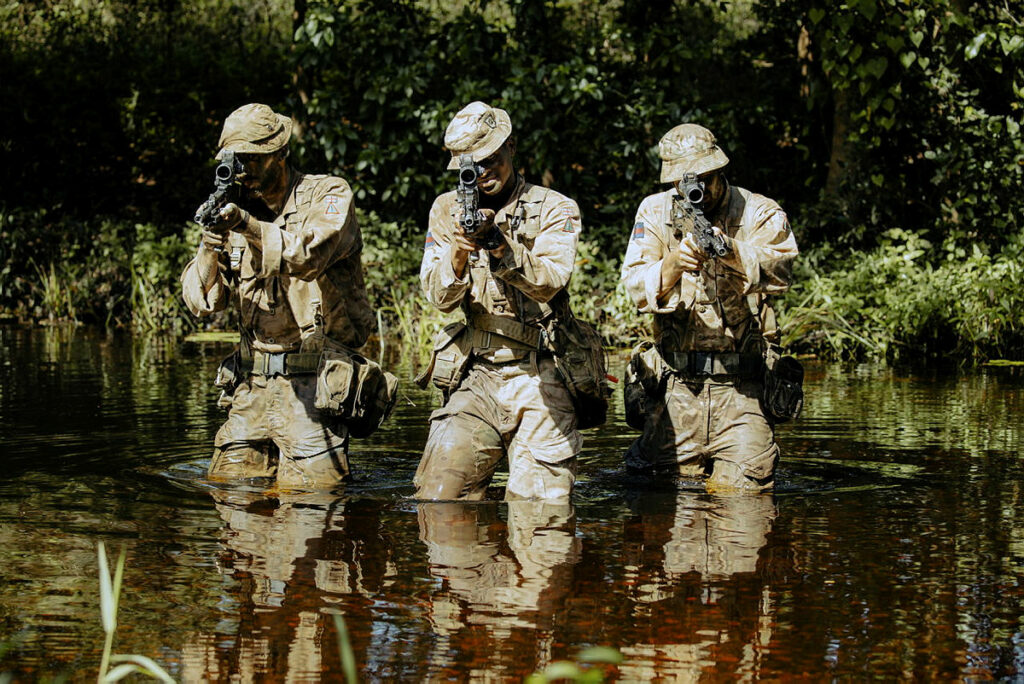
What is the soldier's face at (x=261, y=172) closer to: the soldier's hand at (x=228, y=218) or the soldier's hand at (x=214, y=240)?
the soldier's hand at (x=214, y=240)

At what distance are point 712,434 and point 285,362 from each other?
2.15 metres

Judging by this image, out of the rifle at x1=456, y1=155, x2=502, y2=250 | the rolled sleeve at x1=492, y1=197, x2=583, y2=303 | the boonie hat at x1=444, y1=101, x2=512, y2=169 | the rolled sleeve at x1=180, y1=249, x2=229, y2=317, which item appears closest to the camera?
the rifle at x1=456, y1=155, x2=502, y2=250

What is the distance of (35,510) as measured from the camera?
626cm

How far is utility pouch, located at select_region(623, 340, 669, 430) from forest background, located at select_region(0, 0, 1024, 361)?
6.04m

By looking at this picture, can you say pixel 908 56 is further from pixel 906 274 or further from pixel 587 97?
pixel 587 97

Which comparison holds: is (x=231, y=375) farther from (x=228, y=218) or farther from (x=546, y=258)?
(x=546, y=258)

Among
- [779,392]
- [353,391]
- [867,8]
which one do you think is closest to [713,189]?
[779,392]

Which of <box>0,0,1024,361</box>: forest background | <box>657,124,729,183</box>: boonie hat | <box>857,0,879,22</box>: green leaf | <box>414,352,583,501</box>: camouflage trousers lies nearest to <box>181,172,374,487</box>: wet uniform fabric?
<box>414,352,583,501</box>: camouflage trousers

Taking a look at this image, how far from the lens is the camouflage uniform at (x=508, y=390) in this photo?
6.15 m

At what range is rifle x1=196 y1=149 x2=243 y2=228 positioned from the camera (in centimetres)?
596

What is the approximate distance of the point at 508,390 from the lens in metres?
6.24

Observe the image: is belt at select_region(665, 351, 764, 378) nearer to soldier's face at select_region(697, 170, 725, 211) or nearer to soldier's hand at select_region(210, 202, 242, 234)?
soldier's face at select_region(697, 170, 725, 211)

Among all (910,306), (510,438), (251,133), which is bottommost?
(510,438)

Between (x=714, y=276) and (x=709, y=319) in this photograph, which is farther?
(x=709, y=319)
